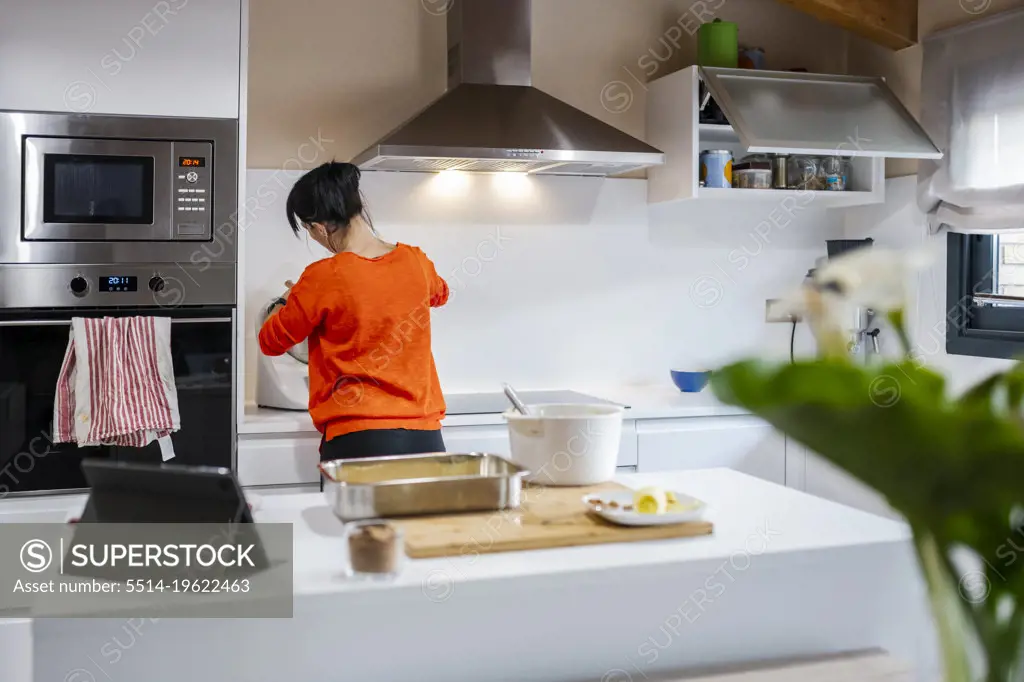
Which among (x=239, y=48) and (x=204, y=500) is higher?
(x=239, y=48)

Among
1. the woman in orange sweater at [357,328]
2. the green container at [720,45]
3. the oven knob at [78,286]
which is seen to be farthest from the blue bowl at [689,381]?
the oven knob at [78,286]

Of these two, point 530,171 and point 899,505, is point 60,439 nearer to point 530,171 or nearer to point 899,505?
point 530,171

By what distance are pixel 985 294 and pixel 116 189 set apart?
2.78 m

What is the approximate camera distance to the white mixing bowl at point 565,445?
1739 millimetres

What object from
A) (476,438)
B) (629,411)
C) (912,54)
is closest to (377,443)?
(476,438)

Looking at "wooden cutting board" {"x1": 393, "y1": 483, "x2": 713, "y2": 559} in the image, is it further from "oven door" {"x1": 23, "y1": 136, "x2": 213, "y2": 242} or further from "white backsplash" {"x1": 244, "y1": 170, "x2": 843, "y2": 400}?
"white backsplash" {"x1": 244, "y1": 170, "x2": 843, "y2": 400}

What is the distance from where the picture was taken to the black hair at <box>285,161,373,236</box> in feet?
7.72

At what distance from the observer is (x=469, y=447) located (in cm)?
296

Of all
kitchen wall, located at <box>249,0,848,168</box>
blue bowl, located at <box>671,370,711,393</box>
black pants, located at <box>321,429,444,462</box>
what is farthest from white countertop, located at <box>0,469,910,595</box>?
kitchen wall, located at <box>249,0,848,168</box>

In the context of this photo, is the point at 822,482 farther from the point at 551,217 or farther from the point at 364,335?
→ the point at 364,335

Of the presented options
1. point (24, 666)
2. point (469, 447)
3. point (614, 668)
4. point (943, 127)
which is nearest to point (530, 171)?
point (469, 447)

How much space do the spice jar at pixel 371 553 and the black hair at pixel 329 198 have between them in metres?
1.21

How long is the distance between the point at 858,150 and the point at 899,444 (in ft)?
9.57

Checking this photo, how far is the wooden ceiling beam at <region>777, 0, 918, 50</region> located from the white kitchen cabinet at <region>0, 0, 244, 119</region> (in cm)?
204
